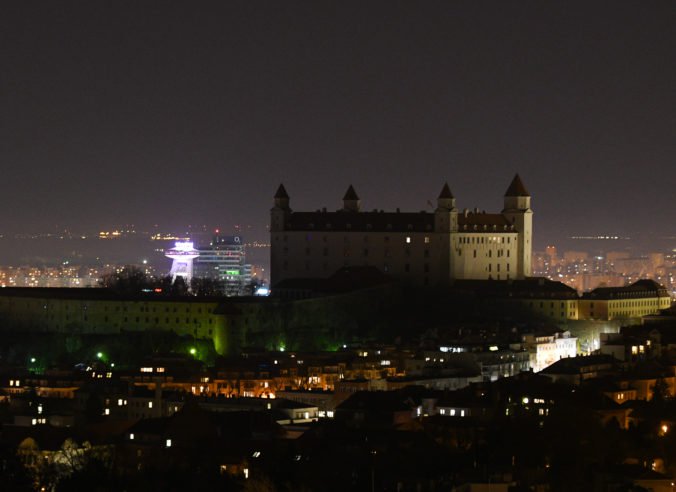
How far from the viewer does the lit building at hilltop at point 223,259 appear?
545 feet

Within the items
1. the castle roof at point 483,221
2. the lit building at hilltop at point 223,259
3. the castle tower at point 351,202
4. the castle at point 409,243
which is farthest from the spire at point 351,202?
the lit building at hilltop at point 223,259

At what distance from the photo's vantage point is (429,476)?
55.0 metres

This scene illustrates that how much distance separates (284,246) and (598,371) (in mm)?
26577

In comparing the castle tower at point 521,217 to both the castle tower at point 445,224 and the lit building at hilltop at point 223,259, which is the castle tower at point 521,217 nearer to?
the castle tower at point 445,224

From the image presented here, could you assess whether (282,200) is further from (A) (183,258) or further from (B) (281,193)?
(A) (183,258)

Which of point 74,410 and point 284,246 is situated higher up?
point 284,246

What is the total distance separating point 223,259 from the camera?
567ft

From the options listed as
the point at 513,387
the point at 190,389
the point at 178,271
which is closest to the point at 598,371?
the point at 513,387

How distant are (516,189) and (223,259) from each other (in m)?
69.8

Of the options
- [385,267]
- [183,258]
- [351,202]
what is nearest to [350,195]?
[351,202]

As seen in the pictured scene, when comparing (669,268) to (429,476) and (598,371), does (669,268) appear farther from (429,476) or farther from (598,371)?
(429,476)

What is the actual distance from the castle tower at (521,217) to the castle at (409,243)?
4 cm

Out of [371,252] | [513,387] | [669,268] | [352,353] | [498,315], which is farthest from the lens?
[669,268]

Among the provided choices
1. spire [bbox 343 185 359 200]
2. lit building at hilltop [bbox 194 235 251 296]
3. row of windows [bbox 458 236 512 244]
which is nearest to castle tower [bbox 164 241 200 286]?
lit building at hilltop [bbox 194 235 251 296]
